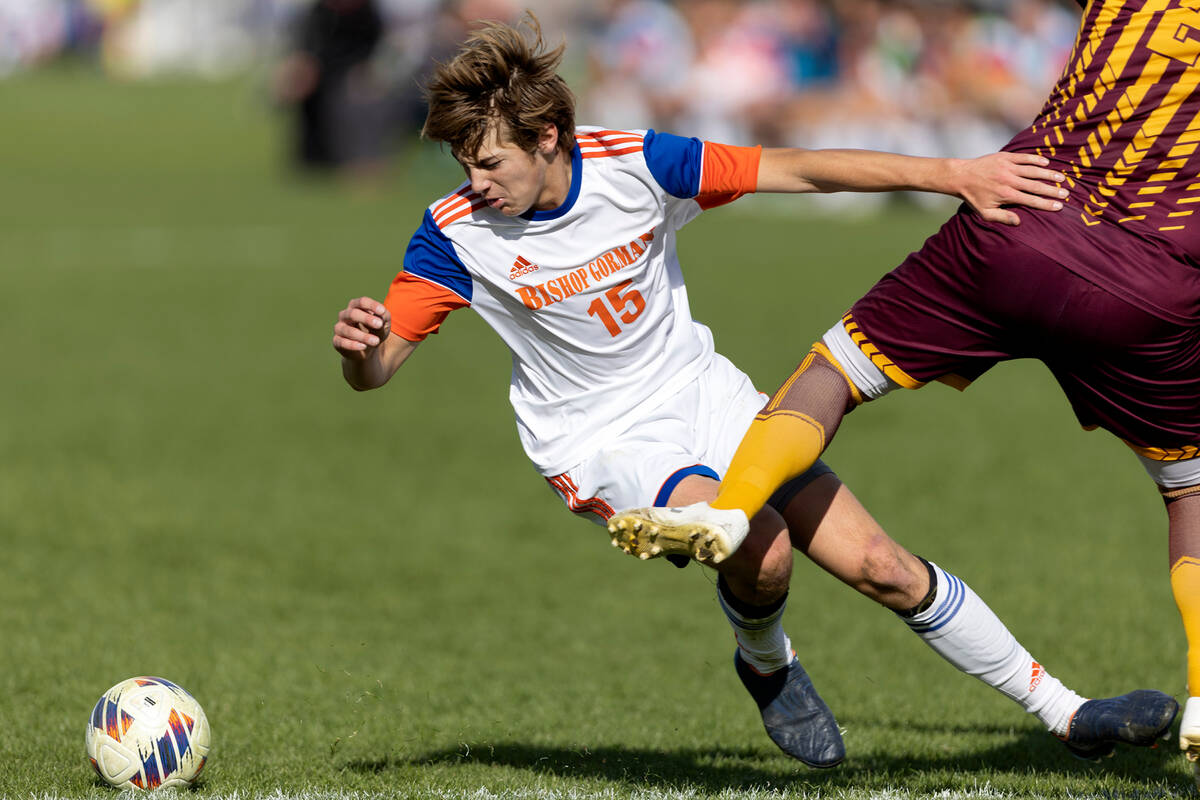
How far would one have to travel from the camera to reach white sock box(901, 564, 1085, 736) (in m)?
4.54

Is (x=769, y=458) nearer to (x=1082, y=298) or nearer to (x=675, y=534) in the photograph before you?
(x=675, y=534)

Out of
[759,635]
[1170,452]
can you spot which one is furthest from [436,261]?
[1170,452]

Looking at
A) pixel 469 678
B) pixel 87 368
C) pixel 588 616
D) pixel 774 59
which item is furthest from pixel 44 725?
pixel 774 59

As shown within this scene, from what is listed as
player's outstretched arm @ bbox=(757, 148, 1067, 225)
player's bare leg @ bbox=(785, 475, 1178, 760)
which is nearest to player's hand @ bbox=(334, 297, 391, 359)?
player's outstretched arm @ bbox=(757, 148, 1067, 225)

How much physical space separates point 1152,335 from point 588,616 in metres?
3.86

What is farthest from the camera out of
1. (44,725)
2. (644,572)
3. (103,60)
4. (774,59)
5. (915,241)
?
(103,60)

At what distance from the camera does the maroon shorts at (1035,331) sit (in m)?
4.05

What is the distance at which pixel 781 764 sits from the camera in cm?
520

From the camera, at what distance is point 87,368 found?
1252cm

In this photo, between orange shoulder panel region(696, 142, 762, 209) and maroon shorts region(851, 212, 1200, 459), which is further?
orange shoulder panel region(696, 142, 762, 209)

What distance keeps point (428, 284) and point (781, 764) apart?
1.90 m

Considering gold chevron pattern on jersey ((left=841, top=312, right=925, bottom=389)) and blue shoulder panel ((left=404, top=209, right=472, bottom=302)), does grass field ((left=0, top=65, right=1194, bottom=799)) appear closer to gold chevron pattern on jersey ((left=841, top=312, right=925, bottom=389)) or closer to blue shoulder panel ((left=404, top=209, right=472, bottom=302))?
gold chevron pattern on jersey ((left=841, top=312, right=925, bottom=389))

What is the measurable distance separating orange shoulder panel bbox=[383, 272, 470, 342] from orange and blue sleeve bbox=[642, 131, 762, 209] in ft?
2.31

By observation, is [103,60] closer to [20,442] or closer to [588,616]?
[20,442]
